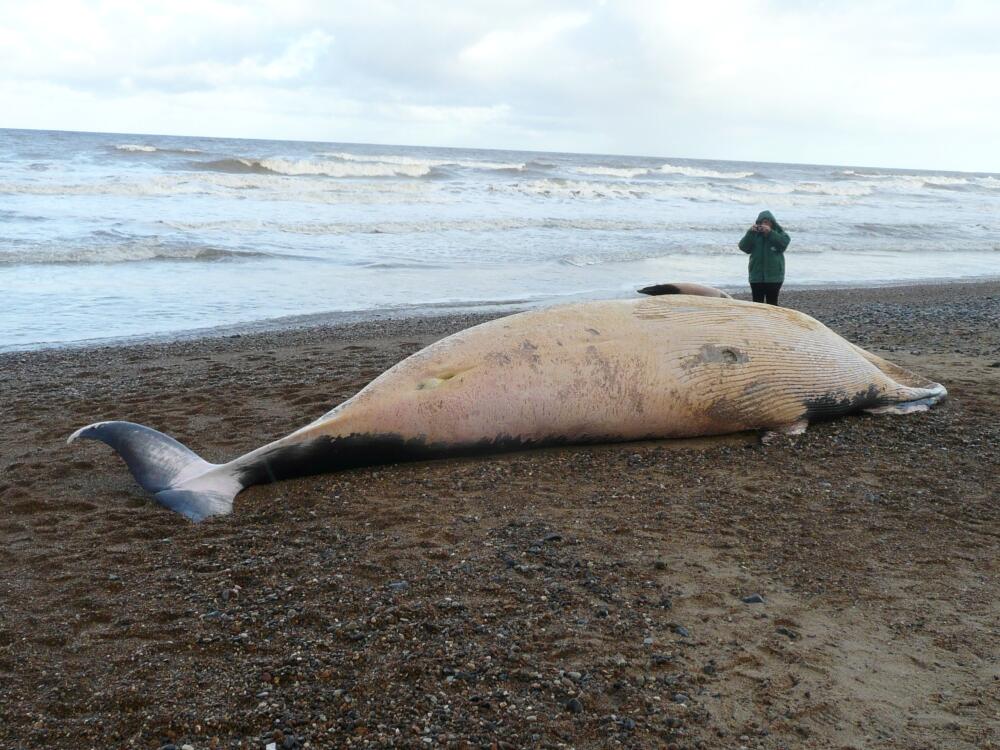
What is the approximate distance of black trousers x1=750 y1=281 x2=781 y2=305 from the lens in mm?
11094

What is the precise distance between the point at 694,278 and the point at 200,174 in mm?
28499

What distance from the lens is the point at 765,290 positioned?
1119 cm

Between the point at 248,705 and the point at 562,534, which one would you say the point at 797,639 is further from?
the point at 248,705

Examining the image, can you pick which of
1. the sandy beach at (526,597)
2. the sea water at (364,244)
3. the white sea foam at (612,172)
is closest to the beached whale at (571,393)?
the sandy beach at (526,597)

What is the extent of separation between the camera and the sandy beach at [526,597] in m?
3.13

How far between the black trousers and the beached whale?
4066 mm

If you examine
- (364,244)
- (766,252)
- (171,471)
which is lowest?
(171,471)

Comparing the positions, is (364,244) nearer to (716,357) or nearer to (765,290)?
(765,290)

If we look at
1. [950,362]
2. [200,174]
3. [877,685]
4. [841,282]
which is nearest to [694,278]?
[841,282]

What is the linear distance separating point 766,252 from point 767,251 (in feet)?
0.06

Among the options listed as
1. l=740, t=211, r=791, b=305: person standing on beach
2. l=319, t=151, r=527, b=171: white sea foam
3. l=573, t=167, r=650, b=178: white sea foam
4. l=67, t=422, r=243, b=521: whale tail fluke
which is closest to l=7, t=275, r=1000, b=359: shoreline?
l=740, t=211, r=791, b=305: person standing on beach

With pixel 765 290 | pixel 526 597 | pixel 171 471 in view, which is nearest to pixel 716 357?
pixel 526 597

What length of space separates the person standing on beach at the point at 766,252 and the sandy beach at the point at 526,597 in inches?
168

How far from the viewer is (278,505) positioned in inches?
206
